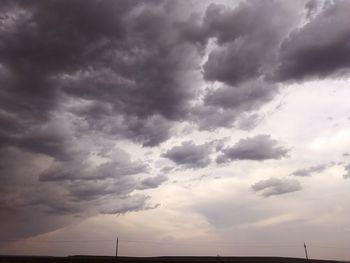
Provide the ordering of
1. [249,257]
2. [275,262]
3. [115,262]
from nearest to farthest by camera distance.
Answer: [115,262], [275,262], [249,257]

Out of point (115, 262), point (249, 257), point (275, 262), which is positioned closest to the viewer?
point (115, 262)

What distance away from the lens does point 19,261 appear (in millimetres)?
96875

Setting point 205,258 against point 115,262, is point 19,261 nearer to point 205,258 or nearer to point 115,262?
point 115,262

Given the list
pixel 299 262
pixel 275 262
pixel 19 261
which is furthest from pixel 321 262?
pixel 19 261

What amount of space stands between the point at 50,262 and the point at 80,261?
7.10 metres

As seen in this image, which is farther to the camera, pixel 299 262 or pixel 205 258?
pixel 205 258

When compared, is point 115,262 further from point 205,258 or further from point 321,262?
point 321,262

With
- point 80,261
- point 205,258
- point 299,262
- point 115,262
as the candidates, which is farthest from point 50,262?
point 299,262

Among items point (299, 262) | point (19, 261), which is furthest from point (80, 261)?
point (299, 262)

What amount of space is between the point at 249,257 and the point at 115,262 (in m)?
69.9

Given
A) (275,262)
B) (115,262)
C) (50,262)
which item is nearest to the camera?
(50,262)

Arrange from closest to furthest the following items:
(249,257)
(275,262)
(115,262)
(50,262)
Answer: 1. (50,262)
2. (115,262)
3. (275,262)
4. (249,257)

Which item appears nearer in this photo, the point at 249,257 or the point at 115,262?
the point at 115,262

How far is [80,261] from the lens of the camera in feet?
319
